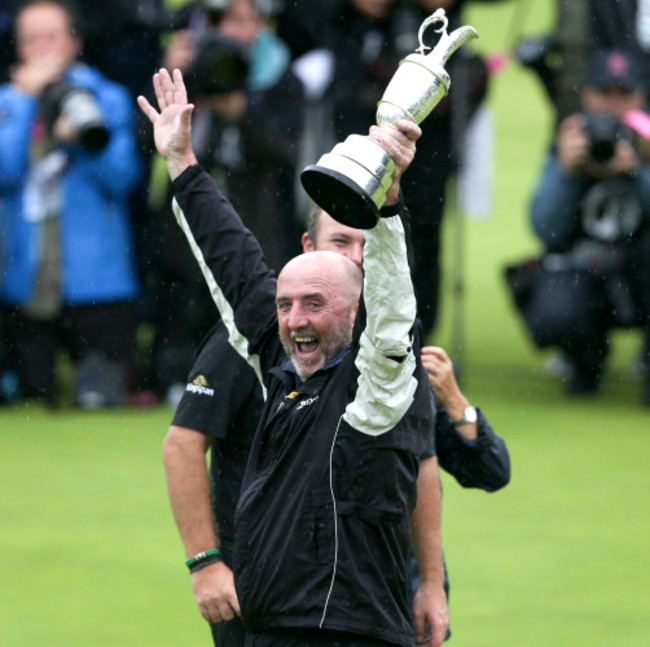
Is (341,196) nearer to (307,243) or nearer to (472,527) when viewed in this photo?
(307,243)

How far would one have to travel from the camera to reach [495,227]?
16.1m

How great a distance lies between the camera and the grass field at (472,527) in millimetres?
6012

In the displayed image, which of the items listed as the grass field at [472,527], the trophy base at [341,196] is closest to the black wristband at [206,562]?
the trophy base at [341,196]

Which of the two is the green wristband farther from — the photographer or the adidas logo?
the photographer

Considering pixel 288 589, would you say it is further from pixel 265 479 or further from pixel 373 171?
pixel 373 171

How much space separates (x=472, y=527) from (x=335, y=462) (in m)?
3.93

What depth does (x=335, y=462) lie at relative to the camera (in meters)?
3.52

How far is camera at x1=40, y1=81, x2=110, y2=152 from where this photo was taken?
9.04 meters

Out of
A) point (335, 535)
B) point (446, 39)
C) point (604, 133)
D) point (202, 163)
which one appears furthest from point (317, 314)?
point (604, 133)

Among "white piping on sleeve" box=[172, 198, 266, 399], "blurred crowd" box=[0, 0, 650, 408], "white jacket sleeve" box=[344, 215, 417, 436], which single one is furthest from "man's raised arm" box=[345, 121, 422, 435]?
"blurred crowd" box=[0, 0, 650, 408]

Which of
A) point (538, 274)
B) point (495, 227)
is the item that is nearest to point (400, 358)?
point (538, 274)

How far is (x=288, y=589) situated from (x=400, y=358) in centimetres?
55

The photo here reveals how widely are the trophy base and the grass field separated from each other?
2835 millimetres

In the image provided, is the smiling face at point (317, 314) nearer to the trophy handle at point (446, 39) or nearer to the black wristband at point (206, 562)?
the trophy handle at point (446, 39)
